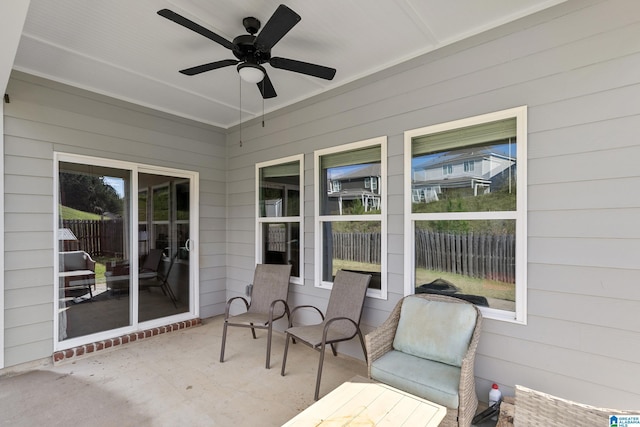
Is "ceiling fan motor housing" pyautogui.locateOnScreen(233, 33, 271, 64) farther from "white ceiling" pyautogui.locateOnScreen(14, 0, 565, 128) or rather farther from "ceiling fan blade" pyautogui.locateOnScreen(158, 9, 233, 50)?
"white ceiling" pyautogui.locateOnScreen(14, 0, 565, 128)

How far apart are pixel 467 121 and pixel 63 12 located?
325 cm

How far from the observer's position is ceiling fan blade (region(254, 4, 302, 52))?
1762 mm

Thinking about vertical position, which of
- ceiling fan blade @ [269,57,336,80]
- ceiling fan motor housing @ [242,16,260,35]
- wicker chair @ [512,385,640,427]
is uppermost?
ceiling fan motor housing @ [242,16,260,35]

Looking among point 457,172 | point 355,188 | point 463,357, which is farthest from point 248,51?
point 463,357

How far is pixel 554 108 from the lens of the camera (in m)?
2.16

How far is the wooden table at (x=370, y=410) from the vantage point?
1.57 m

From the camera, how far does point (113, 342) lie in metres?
3.52

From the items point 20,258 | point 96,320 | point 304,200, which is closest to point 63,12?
point 20,258

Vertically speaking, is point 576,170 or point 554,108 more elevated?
point 554,108

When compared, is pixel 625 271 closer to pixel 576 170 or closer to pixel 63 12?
pixel 576 170

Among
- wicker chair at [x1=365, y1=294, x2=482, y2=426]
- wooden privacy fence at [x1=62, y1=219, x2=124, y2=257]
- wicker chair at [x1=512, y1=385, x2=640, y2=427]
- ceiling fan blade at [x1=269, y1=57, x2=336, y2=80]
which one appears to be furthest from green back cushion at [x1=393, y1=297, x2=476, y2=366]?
wooden privacy fence at [x1=62, y1=219, x2=124, y2=257]

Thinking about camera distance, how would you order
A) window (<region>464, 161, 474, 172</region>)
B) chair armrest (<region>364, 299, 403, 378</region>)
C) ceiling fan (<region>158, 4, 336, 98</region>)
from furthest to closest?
window (<region>464, 161, 474, 172</region>) < chair armrest (<region>364, 299, 403, 378</region>) < ceiling fan (<region>158, 4, 336, 98</region>)

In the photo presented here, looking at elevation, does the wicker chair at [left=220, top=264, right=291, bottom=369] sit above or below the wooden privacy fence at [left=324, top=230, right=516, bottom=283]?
below

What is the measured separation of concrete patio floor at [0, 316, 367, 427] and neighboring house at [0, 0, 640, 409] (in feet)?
1.45
